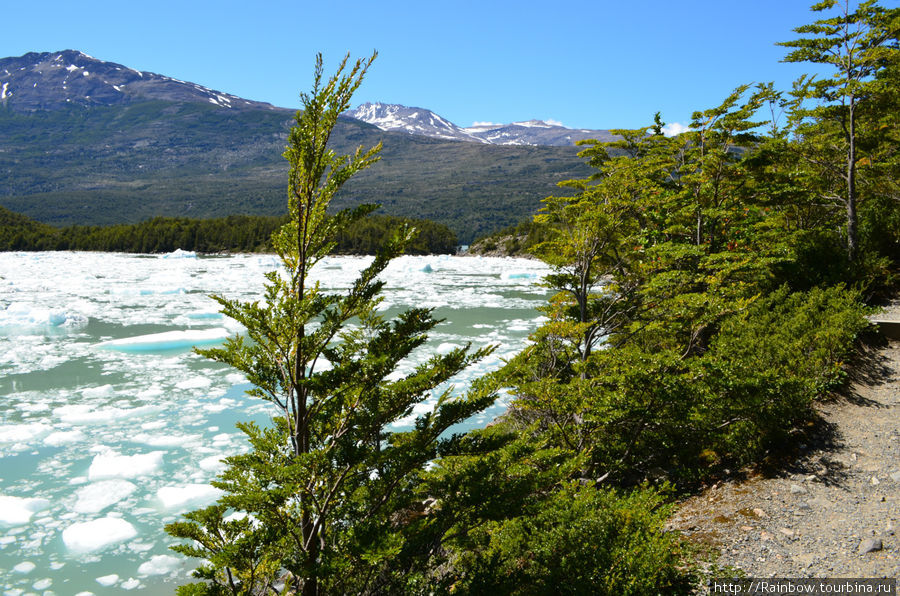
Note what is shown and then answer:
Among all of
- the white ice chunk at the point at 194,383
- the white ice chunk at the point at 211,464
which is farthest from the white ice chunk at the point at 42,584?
the white ice chunk at the point at 194,383

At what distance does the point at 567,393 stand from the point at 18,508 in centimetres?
894

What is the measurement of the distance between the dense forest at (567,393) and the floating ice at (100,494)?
1972 mm

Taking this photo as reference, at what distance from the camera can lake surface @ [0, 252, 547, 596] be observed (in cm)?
671

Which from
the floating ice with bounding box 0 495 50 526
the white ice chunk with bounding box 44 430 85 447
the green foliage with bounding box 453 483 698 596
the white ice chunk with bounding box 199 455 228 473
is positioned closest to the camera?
the green foliage with bounding box 453 483 698 596

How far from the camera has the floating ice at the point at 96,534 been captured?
6910mm

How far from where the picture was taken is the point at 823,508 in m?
5.50

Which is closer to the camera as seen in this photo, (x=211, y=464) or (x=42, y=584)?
(x=42, y=584)

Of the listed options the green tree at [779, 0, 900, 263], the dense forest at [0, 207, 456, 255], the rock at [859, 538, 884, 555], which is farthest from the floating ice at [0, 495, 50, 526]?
the dense forest at [0, 207, 456, 255]

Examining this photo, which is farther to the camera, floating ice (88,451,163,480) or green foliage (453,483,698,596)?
floating ice (88,451,163,480)

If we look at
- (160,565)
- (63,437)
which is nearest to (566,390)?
(160,565)

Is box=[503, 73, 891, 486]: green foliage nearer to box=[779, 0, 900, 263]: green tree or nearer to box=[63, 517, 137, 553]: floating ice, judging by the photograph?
box=[779, 0, 900, 263]: green tree

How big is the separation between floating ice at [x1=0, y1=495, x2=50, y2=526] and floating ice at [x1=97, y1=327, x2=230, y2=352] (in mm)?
10875

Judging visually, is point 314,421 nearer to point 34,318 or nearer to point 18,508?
point 18,508

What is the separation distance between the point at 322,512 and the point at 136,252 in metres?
111
